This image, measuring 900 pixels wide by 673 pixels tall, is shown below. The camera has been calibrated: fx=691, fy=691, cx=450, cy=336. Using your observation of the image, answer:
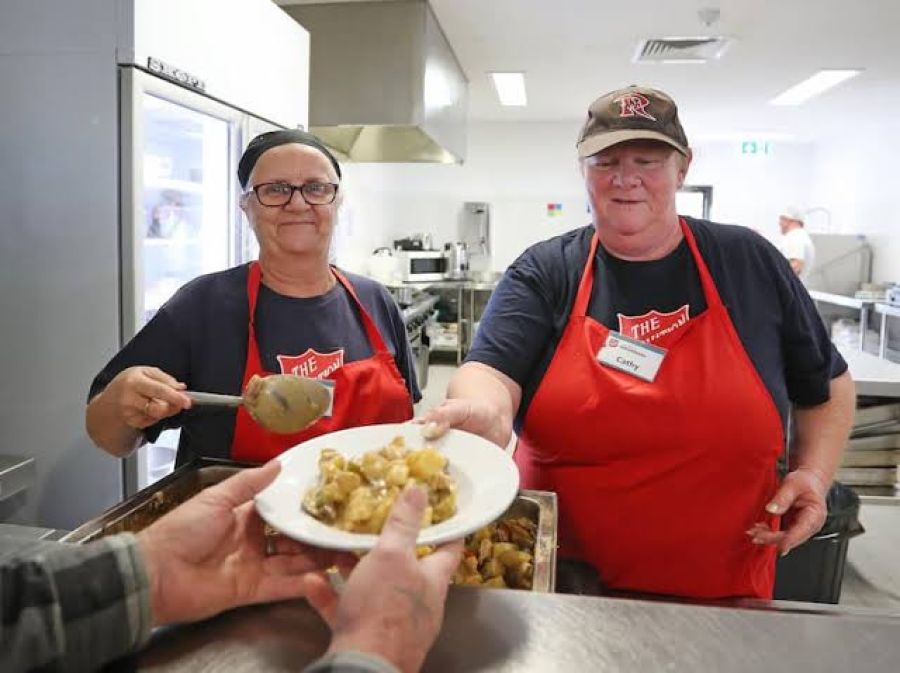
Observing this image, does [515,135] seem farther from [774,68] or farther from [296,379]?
[296,379]

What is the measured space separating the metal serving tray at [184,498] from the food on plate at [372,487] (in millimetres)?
186

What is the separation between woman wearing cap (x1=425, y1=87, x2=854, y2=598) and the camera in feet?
4.26

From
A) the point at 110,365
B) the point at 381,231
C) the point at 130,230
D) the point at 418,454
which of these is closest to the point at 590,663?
the point at 418,454

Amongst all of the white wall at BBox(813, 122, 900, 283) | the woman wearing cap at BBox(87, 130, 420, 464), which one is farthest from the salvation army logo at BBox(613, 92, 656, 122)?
the white wall at BBox(813, 122, 900, 283)

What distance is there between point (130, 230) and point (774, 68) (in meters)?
5.04

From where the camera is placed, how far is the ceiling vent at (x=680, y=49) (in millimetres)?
4473

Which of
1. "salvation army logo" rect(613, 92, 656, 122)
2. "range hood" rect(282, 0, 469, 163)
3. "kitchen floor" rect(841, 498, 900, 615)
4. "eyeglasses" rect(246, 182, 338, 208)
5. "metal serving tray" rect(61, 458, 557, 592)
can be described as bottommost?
"kitchen floor" rect(841, 498, 900, 615)

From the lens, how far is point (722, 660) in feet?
1.72

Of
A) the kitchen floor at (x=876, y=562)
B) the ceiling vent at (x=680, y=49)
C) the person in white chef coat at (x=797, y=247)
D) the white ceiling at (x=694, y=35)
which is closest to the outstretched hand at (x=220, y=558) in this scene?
the kitchen floor at (x=876, y=562)

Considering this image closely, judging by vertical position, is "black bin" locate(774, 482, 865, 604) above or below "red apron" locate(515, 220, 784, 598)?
below

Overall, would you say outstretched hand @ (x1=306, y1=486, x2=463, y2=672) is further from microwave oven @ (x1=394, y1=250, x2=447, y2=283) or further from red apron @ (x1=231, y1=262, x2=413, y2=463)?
microwave oven @ (x1=394, y1=250, x2=447, y2=283)

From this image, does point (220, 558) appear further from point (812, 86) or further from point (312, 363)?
point (812, 86)

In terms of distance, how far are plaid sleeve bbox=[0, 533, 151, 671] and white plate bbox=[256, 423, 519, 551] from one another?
16 centimetres

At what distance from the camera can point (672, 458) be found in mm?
1297
